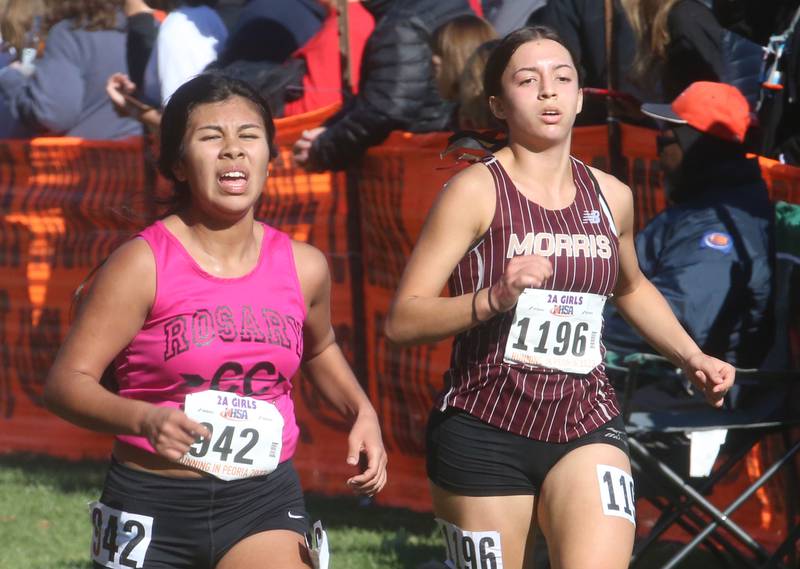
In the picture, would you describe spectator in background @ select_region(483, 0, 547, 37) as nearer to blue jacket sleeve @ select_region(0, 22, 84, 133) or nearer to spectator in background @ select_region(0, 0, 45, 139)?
blue jacket sleeve @ select_region(0, 22, 84, 133)

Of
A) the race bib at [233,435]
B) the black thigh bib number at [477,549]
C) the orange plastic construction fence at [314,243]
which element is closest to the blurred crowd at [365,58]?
the orange plastic construction fence at [314,243]

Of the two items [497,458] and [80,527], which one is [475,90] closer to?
[497,458]

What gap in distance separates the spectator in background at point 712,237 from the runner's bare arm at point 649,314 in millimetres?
693

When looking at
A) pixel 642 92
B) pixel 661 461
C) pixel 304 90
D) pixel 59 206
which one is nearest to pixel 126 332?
pixel 661 461

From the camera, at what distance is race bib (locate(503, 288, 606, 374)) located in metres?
4.09

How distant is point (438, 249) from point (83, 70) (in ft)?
17.8

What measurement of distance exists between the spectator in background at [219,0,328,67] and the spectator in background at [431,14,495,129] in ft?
3.66

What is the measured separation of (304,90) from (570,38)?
166cm

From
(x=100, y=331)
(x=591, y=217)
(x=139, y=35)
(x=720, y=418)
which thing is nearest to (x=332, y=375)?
(x=100, y=331)

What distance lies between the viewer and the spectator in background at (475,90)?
6254 millimetres

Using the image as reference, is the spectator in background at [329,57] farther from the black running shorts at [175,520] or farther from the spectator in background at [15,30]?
the black running shorts at [175,520]

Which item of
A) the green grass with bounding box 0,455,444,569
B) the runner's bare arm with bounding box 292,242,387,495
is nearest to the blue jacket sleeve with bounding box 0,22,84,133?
the green grass with bounding box 0,455,444,569

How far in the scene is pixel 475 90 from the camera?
20.8 feet

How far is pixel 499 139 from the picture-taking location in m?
4.67
